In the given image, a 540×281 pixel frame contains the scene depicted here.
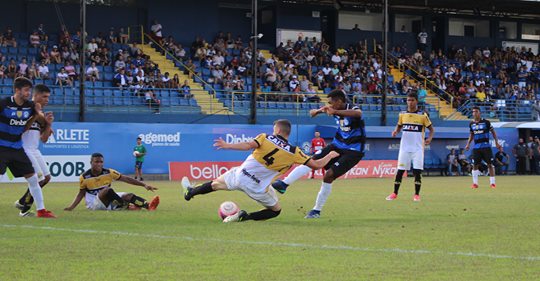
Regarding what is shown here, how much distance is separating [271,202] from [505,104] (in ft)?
131

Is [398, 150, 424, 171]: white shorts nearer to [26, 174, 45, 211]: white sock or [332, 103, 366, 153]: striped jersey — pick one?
[332, 103, 366, 153]: striped jersey

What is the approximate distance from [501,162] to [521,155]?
1955 millimetres

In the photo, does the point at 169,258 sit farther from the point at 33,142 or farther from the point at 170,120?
the point at 170,120

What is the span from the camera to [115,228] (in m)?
12.2

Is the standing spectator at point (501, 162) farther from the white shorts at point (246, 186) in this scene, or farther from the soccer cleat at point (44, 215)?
the soccer cleat at point (44, 215)

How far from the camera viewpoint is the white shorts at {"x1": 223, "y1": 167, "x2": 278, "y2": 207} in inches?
518

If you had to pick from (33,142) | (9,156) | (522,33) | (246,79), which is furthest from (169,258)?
(522,33)

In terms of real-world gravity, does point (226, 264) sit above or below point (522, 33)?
below

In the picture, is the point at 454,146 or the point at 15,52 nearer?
the point at 15,52

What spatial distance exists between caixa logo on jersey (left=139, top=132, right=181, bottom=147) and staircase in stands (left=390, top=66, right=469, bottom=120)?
16.8 metres

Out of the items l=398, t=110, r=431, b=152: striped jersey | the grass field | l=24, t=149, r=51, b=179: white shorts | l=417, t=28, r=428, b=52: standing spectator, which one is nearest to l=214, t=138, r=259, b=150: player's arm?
the grass field

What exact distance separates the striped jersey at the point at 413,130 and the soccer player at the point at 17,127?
9.36m

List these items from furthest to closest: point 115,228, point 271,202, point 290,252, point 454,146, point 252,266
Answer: point 454,146 → point 271,202 → point 115,228 → point 290,252 → point 252,266

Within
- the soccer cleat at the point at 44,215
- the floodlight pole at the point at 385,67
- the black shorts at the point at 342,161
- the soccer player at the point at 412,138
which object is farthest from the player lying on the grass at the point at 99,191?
the floodlight pole at the point at 385,67
